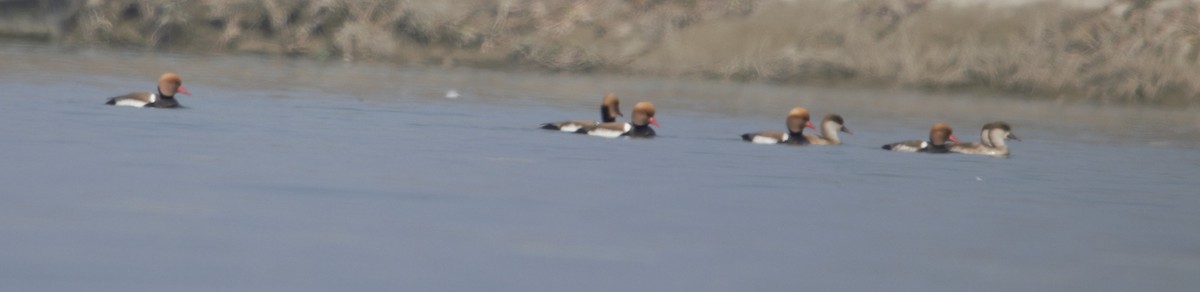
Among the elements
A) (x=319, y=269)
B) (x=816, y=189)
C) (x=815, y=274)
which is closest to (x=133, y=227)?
(x=319, y=269)

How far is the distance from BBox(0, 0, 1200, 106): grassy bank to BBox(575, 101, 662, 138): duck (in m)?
11.9

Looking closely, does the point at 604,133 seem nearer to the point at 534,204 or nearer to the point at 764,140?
the point at 764,140

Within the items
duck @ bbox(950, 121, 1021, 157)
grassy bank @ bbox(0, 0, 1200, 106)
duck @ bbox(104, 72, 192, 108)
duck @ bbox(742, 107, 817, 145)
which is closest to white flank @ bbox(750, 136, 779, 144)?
duck @ bbox(742, 107, 817, 145)

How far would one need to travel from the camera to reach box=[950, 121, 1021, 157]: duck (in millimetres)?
16375

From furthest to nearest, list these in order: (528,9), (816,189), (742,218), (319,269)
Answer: (528,9), (816,189), (742,218), (319,269)

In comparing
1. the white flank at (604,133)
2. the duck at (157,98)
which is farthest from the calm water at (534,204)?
the white flank at (604,133)

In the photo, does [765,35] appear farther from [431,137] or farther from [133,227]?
[133,227]

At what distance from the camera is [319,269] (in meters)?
7.62

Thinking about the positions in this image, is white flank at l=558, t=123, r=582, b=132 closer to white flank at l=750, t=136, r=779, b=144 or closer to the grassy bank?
white flank at l=750, t=136, r=779, b=144

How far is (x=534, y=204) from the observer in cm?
1040

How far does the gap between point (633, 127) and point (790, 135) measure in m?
1.28

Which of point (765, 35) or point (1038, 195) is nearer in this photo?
point (1038, 195)

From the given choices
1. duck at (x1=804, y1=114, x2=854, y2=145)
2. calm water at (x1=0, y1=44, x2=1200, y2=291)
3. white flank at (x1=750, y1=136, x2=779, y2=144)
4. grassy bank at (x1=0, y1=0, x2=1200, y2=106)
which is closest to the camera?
calm water at (x1=0, y1=44, x2=1200, y2=291)

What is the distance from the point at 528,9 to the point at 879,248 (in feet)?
79.4
